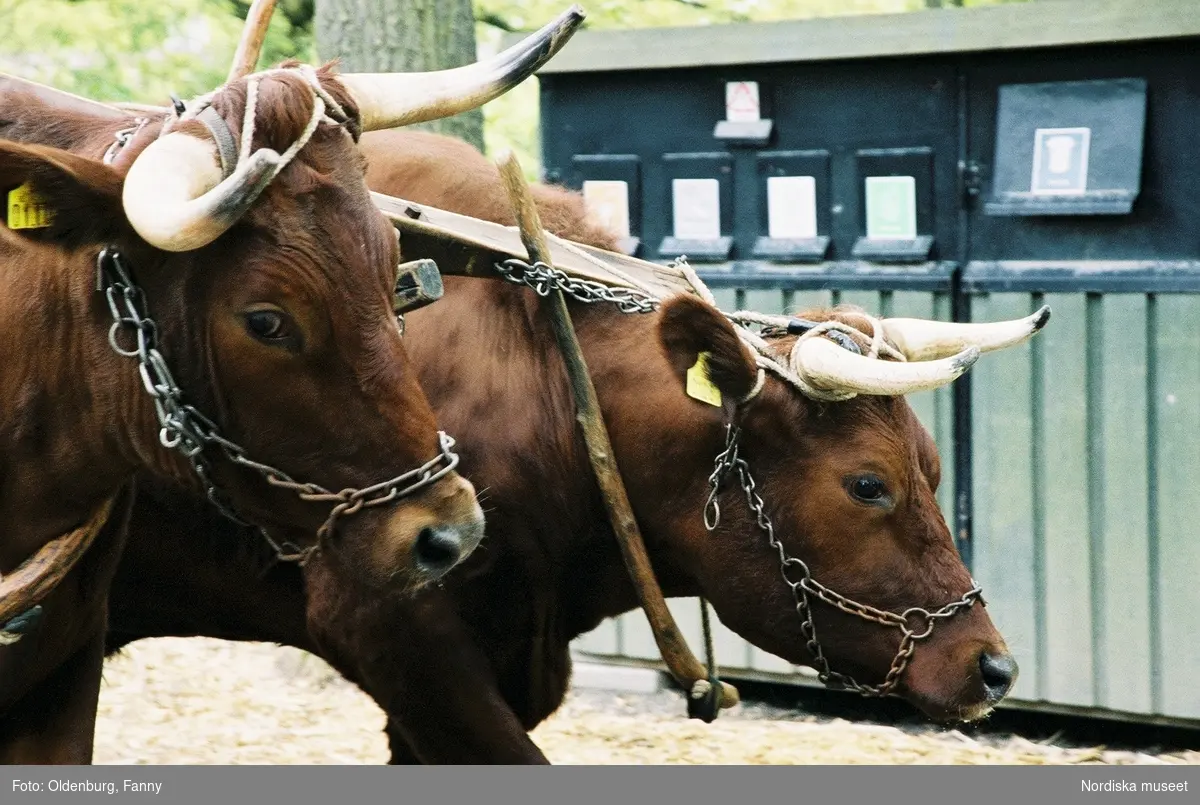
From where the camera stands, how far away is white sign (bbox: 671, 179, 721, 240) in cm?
691

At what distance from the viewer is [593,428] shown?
4141mm

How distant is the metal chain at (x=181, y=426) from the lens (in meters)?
3.22

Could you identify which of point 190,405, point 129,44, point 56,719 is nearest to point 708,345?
point 190,405

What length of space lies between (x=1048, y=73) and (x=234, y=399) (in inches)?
163

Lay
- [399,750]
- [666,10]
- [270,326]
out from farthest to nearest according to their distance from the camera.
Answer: [666,10] < [399,750] < [270,326]

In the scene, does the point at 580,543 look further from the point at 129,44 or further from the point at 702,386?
the point at 129,44

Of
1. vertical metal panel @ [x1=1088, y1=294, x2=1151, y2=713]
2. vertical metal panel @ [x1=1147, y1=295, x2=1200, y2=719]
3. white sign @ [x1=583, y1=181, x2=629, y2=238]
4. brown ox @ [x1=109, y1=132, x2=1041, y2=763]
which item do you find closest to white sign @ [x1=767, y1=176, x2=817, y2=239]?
white sign @ [x1=583, y1=181, x2=629, y2=238]

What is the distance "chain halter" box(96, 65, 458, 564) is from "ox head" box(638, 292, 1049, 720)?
0.95m

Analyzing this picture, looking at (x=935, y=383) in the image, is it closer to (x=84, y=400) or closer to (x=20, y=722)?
(x=84, y=400)

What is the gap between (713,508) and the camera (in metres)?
4.14

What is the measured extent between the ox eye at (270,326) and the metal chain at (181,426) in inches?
8.0

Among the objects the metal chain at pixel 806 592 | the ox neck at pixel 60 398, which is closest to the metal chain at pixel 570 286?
the metal chain at pixel 806 592

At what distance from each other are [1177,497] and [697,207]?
7.69 ft

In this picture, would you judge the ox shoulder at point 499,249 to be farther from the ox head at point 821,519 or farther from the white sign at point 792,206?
the white sign at point 792,206
